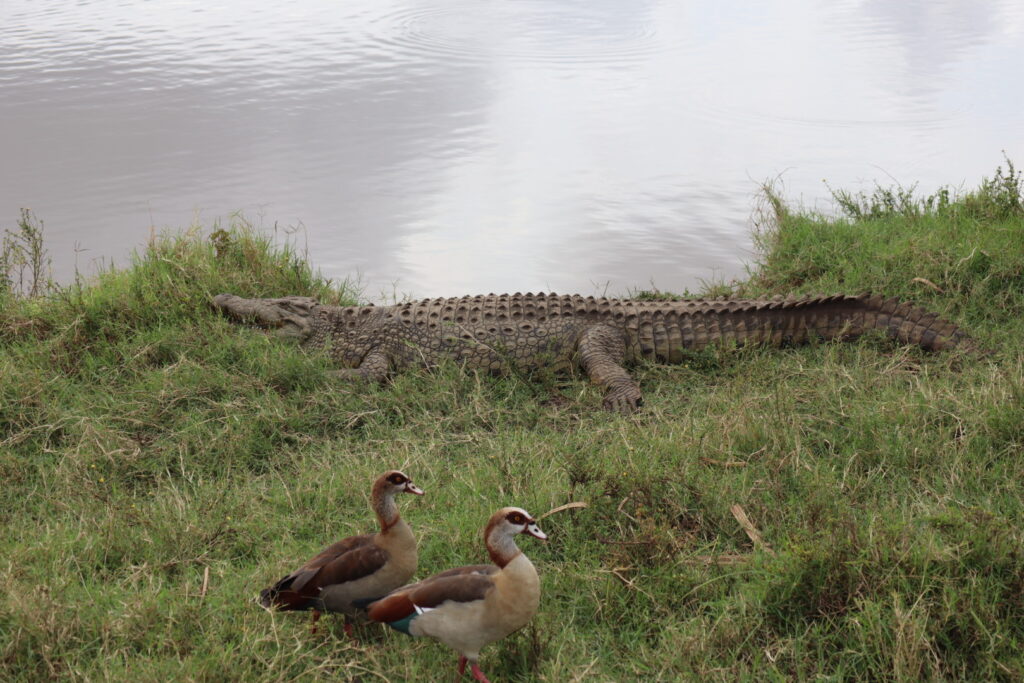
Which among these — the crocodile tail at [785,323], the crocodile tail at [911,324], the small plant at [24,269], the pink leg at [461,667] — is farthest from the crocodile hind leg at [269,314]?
the pink leg at [461,667]

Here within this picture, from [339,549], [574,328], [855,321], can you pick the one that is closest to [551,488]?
[339,549]

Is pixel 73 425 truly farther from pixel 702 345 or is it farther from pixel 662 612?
pixel 702 345

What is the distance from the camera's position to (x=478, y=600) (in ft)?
8.87

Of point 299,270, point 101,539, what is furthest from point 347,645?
point 299,270

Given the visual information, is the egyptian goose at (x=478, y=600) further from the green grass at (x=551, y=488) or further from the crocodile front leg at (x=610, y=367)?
the crocodile front leg at (x=610, y=367)

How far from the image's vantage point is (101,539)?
12.1ft

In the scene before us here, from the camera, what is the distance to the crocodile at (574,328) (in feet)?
18.2

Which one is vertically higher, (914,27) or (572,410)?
(914,27)

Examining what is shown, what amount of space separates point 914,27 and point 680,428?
15147mm

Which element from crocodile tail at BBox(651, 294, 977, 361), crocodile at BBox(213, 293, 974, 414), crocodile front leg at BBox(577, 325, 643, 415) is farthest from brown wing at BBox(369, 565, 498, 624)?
crocodile tail at BBox(651, 294, 977, 361)

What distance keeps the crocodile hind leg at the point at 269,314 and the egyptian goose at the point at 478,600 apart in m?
3.58

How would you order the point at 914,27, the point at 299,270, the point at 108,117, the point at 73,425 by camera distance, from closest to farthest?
the point at 73,425 → the point at 299,270 → the point at 108,117 → the point at 914,27

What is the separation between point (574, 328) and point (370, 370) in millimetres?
1285

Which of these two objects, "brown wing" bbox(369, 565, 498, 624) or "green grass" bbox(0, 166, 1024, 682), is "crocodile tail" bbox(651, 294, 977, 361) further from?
"brown wing" bbox(369, 565, 498, 624)
